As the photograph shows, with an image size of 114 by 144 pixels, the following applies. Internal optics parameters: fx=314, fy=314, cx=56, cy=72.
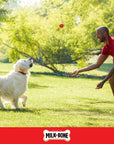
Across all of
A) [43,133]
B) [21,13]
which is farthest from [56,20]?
[43,133]

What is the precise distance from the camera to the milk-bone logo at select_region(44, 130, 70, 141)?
4.60 meters

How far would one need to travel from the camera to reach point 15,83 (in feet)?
29.1

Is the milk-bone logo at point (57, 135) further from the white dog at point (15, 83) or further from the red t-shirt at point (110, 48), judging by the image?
the white dog at point (15, 83)

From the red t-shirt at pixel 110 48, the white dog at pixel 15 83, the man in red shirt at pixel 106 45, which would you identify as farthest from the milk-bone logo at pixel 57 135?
the white dog at pixel 15 83

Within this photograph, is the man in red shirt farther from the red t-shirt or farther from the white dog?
the white dog

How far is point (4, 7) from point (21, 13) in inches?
401

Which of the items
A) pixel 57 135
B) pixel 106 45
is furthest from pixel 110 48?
pixel 57 135

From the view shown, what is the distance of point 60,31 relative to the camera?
3338 cm

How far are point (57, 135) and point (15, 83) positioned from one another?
440 cm

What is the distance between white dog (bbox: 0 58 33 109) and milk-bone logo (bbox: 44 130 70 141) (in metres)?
4.23

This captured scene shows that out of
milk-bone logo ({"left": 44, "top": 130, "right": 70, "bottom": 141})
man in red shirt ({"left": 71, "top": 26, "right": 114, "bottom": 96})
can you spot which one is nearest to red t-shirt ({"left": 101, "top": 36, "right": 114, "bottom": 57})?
man in red shirt ({"left": 71, "top": 26, "right": 114, "bottom": 96})

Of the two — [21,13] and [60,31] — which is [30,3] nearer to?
[21,13]

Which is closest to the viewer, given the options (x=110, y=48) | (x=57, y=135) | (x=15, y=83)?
(x=57, y=135)

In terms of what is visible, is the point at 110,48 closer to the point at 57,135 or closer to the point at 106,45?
the point at 106,45
